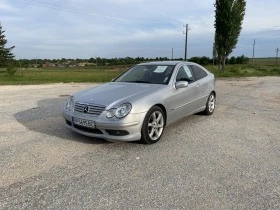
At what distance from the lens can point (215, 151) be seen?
4656 millimetres

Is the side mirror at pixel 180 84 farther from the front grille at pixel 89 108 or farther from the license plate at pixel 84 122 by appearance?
the license plate at pixel 84 122

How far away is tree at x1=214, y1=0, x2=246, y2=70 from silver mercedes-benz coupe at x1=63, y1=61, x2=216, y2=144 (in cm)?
2991

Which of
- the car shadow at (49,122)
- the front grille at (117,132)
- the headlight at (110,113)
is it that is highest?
the headlight at (110,113)

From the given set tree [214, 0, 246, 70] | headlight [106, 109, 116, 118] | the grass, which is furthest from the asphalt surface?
tree [214, 0, 246, 70]

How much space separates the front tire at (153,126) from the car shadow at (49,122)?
74cm

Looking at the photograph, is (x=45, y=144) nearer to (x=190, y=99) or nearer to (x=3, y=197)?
(x=3, y=197)

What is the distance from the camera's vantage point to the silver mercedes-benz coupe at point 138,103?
15.1ft

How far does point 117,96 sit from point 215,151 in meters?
1.81

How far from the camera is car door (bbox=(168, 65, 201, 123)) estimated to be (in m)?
5.53

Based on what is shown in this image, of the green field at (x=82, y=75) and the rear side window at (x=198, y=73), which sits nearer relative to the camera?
the rear side window at (x=198, y=73)

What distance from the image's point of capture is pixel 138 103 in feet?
15.5

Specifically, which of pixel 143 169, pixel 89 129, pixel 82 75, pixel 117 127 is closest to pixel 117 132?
pixel 117 127

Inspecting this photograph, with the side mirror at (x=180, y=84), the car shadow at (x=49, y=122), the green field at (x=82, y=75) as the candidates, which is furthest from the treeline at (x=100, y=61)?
the side mirror at (x=180, y=84)

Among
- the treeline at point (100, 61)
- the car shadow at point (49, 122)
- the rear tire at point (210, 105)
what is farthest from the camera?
the treeline at point (100, 61)
